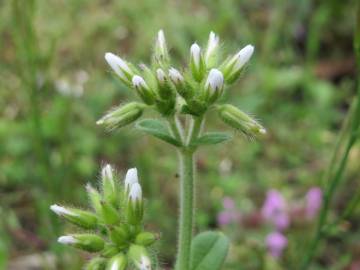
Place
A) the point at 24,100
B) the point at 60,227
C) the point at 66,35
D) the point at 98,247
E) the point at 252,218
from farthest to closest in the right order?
the point at 66,35, the point at 24,100, the point at 252,218, the point at 60,227, the point at 98,247

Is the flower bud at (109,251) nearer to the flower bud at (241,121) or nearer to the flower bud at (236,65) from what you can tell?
the flower bud at (241,121)

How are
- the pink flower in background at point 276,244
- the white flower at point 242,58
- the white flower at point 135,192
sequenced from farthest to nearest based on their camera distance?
1. the pink flower in background at point 276,244
2. the white flower at point 242,58
3. the white flower at point 135,192

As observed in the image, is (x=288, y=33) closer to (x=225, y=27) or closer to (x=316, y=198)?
(x=225, y=27)

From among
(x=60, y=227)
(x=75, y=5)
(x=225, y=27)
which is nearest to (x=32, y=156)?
(x=60, y=227)

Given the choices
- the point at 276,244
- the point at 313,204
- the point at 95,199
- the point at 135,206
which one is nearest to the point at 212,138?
the point at 135,206

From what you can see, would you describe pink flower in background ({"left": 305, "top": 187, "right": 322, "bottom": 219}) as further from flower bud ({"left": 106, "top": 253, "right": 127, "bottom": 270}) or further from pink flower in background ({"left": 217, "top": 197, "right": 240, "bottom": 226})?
flower bud ({"left": 106, "top": 253, "right": 127, "bottom": 270})

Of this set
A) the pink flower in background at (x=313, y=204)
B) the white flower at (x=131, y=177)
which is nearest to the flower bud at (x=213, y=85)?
the white flower at (x=131, y=177)
